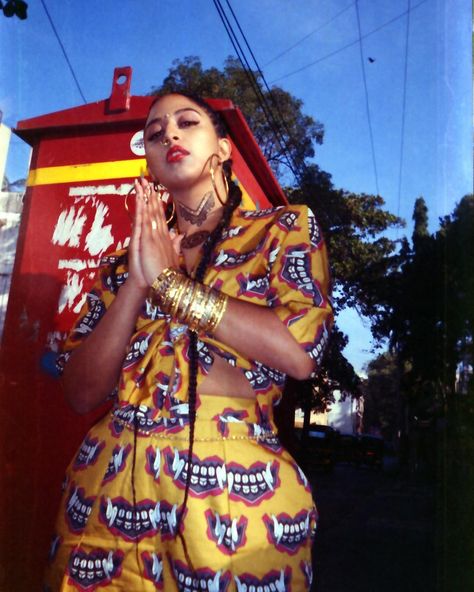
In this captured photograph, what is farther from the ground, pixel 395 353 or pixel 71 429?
pixel 395 353

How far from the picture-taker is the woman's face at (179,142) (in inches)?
52.5

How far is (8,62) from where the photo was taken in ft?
5.31

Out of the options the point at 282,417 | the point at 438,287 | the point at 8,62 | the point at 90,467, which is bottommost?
the point at 90,467

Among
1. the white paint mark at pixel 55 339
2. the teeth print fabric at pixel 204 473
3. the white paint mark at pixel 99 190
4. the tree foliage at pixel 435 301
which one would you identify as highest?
the white paint mark at pixel 99 190

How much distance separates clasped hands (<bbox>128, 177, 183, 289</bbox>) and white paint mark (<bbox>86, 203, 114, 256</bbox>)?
0.55 m

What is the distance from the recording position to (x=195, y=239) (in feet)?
4.42

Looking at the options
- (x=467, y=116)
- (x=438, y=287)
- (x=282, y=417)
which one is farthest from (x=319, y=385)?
(x=467, y=116)

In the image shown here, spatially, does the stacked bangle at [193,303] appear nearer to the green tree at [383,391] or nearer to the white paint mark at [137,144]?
the green tree at [383,391]

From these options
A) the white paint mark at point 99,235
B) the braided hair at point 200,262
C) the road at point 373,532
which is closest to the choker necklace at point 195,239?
the braided hair at point 200,262

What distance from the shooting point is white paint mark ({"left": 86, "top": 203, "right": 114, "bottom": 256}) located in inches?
68.4

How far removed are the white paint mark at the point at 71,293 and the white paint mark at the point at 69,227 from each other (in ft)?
0.35

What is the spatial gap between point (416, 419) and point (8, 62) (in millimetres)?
1543

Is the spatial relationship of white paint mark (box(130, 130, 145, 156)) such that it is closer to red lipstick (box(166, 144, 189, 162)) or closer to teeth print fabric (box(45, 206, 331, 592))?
red lipstick (box(166, 144, 189, 162))

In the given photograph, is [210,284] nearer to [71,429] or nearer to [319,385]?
[319,385]
